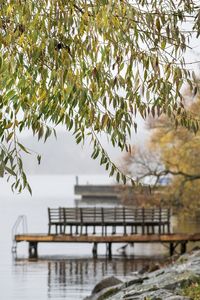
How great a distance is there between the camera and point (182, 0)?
11.0m

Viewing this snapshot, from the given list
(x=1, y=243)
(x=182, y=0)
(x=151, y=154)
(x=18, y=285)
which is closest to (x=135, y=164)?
(x=151, y=154)

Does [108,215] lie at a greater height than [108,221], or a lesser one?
greater

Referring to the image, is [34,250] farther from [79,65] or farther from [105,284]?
[79,65]

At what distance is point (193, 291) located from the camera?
1616 centimetres

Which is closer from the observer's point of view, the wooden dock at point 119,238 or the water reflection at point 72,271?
the water reflection at point 72,271

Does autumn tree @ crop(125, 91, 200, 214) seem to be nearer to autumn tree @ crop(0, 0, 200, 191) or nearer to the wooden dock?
the wooden dock

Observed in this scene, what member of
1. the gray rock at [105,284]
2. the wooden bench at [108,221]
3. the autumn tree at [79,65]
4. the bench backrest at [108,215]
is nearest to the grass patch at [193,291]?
the autumn tree at [79,65]

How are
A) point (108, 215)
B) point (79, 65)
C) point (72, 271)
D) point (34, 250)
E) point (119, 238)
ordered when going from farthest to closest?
point (108, 215)
point (34, 250)
point (119, 238)
point (72, 271)
point (79, 65)

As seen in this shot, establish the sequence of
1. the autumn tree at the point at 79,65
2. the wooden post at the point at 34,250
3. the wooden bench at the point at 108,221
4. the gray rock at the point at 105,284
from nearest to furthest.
Answer: the autumn tree at the point at 79,65
the gray rock at the point at 105,284
the wooden post at the point at 34,250
the wooden bench at the point at 108,221

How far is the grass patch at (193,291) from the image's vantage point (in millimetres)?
15562

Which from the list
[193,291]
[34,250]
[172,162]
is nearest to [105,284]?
[193,291]

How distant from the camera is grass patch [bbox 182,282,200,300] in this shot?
51.1 ft

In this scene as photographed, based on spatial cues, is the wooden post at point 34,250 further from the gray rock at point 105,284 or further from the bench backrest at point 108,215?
the gray rock at point 105,284

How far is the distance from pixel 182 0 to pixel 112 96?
64.5 inches
